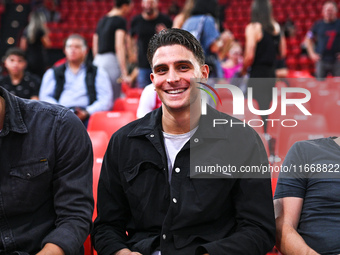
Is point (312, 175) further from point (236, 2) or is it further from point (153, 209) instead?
point (236, 2)

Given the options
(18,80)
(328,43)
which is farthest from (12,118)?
(328,43)

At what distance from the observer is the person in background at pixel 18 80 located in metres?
4.69

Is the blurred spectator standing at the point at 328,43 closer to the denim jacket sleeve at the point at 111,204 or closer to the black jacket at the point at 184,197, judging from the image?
the black jacket at the point at 184,197

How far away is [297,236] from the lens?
173 centimetres

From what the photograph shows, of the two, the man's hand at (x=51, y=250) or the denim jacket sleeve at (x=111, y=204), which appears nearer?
the man's hand at (x=51, y=250)

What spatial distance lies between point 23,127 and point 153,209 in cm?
58

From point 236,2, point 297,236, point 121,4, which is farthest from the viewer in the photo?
point 236,2

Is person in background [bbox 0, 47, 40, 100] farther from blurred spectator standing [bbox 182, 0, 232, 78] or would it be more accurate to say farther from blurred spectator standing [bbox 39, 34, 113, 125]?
blurred spectator standing [bbox 182, 0, 232, 78]

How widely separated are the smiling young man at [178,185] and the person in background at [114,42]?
10.8ft

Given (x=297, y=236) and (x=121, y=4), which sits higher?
(x=121, y=4)

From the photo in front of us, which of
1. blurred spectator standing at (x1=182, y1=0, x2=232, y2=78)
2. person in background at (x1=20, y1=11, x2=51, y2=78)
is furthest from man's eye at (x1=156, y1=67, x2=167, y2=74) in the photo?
person in background at (x1=20, y1=11, x2=51, y2=78)

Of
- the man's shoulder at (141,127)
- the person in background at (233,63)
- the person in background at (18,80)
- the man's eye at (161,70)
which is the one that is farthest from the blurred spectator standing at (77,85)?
the person in background at (233,63)

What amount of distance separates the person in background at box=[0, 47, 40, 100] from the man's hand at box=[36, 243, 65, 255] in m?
3.38

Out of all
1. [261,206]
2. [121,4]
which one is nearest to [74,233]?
[261,206]
